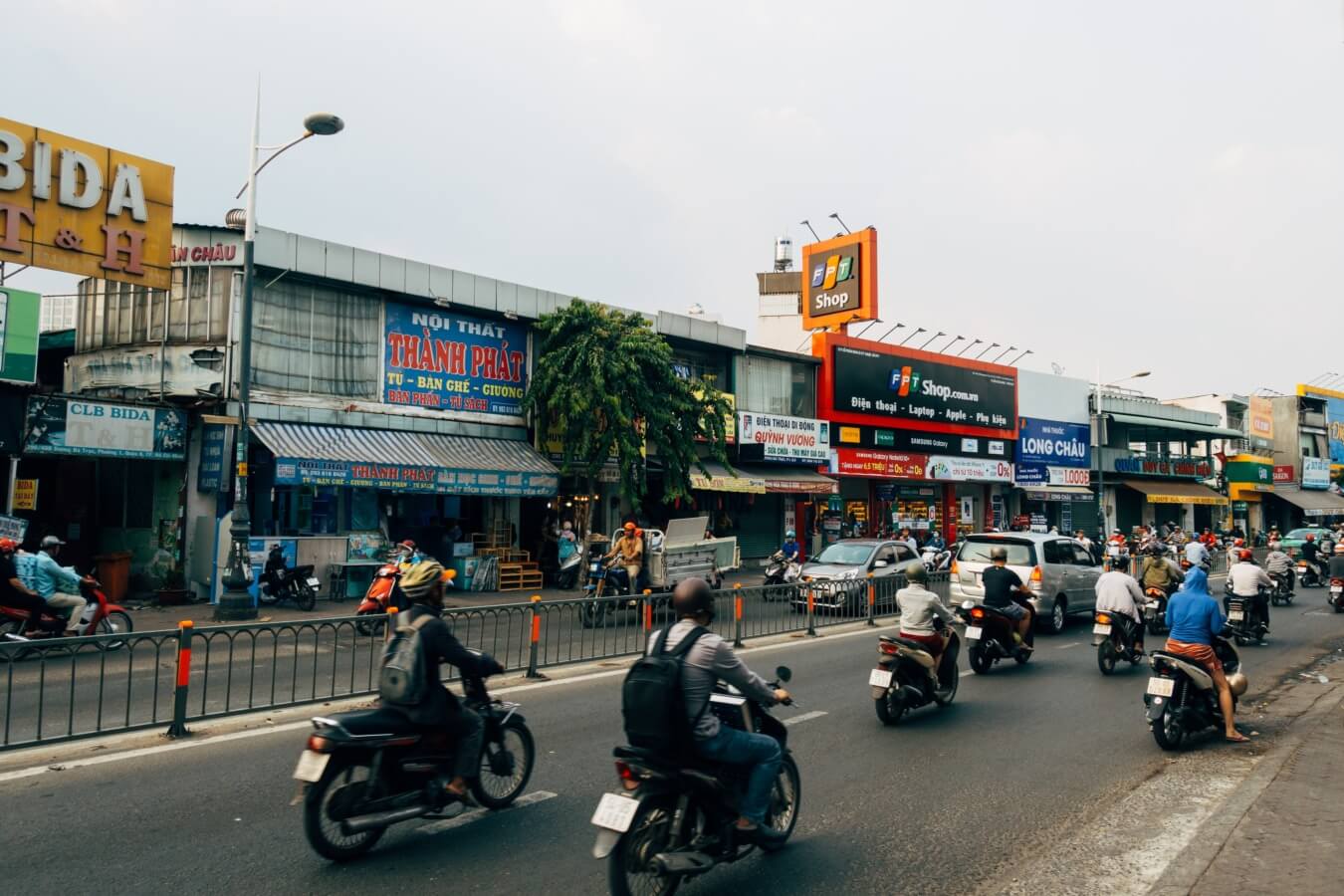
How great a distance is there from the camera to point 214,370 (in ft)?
62.4

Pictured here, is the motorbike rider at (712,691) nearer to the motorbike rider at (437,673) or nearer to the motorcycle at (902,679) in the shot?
the motorbike rider at (437,673)

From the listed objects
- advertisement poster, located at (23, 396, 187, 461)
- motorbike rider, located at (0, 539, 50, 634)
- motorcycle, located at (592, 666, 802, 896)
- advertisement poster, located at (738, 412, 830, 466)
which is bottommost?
motorcycle, located at (592, 666, 802, 896)

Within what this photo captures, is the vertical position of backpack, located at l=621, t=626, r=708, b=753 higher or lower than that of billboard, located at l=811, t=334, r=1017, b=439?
lower

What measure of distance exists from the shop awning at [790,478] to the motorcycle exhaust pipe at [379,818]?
2328 cm

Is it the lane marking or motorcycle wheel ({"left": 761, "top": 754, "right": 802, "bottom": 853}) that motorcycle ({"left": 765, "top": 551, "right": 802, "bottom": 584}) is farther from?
motorcycle wheel ({"left": 761, "top": 754, "right": 802, "bottom": 853})

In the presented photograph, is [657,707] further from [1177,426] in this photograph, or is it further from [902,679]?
[1177,426]

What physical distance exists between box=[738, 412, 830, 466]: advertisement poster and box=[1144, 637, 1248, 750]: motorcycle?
2109cm

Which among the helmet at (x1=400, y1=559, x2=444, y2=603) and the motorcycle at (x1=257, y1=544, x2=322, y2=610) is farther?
the motorcycle at (x1=257, y1=544, x2=322, y2=610)

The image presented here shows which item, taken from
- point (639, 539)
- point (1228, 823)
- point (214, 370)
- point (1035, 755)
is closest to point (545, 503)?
point (639, 539)

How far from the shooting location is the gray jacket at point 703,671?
4762 millimetres

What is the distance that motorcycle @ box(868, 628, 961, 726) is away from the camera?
8.84 metres

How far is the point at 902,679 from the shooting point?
9.02m

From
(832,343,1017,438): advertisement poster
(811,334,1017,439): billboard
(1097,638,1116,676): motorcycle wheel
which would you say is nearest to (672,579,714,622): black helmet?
(1097,638,1116,676): motorcycle wheel

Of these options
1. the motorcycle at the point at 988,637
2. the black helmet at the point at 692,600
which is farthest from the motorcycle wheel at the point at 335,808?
the motorcycle at the point at 988,637
